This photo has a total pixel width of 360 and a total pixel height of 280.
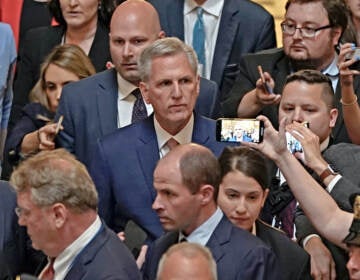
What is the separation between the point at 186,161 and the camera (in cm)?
591

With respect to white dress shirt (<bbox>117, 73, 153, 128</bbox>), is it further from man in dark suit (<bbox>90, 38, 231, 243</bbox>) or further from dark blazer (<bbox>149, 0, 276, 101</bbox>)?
dark blazer (<bbox>149, 0, 276, 101</bbox>)

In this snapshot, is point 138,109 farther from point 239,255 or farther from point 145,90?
point 239,255

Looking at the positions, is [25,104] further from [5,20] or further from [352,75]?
[352,75]

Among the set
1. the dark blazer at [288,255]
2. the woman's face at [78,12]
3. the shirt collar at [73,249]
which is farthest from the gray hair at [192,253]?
the woman's face at [78,12]

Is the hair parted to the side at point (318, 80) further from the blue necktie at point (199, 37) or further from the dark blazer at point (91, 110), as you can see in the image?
the blue necktie at point (199, 37)

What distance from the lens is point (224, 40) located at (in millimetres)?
7898

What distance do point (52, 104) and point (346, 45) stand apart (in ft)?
5.74

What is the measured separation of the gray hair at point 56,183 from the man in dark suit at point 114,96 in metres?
1.58

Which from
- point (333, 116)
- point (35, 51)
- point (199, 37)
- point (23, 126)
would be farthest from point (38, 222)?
point (35, 51)

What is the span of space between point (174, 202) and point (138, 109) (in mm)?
1317

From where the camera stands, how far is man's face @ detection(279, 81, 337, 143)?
22.4 feet

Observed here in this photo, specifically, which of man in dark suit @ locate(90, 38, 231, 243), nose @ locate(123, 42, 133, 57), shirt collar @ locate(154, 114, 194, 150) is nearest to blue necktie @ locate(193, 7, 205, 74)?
nose @ locate(123, 42, 133, 57)

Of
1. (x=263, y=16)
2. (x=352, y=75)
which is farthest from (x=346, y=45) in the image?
(x=263, y=16)

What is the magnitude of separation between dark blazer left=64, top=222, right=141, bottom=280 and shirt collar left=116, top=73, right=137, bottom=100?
5.89 feet
